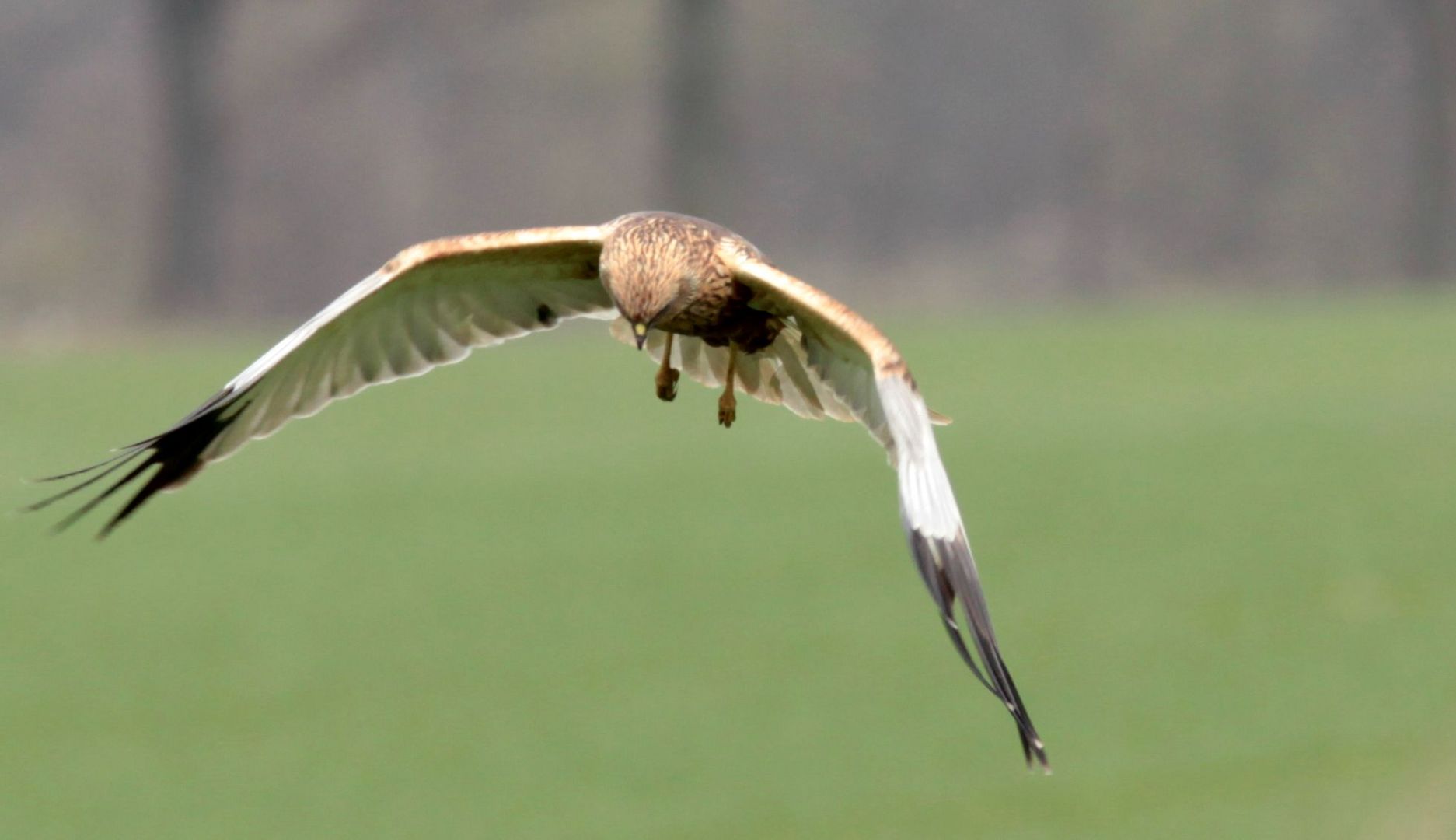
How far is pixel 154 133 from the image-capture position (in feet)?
123

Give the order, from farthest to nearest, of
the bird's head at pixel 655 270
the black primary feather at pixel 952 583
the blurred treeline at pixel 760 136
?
the blurred treeline at pixel 760 136 → the bird's head at pixel 655 270 → the black primary feather at pixel 952 583

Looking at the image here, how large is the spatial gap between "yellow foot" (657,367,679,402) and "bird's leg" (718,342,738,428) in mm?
119

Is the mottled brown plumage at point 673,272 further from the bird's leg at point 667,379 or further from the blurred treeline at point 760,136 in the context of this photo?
the blurred treeline at point 760,136

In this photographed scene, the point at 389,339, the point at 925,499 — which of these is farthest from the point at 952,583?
the point at 389,339

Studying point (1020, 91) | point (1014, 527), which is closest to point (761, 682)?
point (1014, 527)

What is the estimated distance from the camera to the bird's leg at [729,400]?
5.55 m

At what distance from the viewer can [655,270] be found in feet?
18.0

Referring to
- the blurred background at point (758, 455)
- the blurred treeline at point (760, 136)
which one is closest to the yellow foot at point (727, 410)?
the blurred background at point (758, 455)

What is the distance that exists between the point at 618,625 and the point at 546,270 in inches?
673

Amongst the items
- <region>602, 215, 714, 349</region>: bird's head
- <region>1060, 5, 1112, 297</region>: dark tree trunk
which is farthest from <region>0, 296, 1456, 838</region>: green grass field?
<region>602, 215, 714, 349</region>: bird's head

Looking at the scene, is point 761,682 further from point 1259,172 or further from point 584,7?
point 1259,172

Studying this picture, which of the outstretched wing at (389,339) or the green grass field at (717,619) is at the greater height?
the outstretched wing at (389,339)

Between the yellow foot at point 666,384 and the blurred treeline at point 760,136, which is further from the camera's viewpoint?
the blurred treeline at point 760,136

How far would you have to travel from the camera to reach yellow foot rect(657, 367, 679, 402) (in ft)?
18.6
